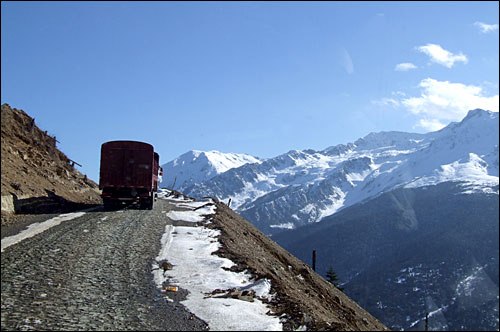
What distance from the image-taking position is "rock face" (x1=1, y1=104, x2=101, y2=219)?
23.9 metres

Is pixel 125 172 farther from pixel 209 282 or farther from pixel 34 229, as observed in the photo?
pixel 209 282

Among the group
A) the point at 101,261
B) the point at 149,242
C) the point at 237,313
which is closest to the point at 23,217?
the point at 149,242

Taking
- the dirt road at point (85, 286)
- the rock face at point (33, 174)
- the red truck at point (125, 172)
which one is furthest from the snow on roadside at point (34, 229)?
the red truck at point (125, 172)

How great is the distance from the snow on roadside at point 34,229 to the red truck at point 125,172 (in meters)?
4.59

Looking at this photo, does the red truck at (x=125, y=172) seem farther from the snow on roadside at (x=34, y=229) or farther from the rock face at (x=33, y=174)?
the snow on roadside at (x=34, y=229)

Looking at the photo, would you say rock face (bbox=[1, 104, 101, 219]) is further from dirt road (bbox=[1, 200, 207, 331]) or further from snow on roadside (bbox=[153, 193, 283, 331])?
snow on roadside (bbox=[153, 193, 283, 331])

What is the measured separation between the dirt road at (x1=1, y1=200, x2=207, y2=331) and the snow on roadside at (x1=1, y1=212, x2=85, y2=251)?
408 millimetres

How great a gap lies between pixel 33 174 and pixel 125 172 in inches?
293

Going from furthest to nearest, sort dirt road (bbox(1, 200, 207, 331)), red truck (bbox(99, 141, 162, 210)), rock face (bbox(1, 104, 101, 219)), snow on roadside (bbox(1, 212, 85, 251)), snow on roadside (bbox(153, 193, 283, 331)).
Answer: red truck (bbox(99, 141, 162, 210)), rock face (bbox(1, 104, 101, 219)), snow on roadside (bbox(1, 212, 85, 251)), snow on roadside (bbox(153, 193, 283, 331)), dirt road (bbox(1, 200, 207, 331))

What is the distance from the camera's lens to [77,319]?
8.32 metres

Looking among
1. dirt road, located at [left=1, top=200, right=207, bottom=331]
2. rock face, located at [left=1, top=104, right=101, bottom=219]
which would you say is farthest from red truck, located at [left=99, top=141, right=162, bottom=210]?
dirt road, located at [left=1, top=200, right=207, bottom=331]

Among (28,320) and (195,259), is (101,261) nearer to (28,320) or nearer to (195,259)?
(195,259)

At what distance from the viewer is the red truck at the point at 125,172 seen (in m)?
27.3

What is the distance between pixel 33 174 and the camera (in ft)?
97.7
